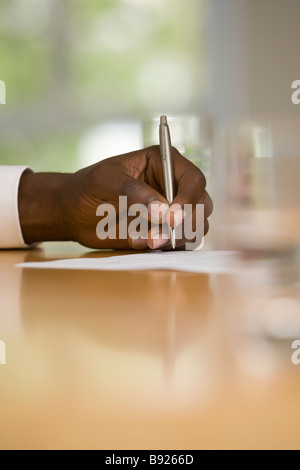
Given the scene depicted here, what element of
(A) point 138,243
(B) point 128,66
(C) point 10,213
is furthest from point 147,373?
(B) point 128,66

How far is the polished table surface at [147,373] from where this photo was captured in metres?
0.14

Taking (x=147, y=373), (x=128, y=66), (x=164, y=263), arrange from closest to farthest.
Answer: (x=147, y=373), (x=164, y=263), (x=128, y=66)

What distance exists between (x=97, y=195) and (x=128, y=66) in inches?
94.1

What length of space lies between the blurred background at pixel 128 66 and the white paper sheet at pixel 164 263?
2311mm

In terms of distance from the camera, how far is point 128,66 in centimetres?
301

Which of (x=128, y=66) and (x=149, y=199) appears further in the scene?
(x=128, y=66)

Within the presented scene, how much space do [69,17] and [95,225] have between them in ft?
7.92

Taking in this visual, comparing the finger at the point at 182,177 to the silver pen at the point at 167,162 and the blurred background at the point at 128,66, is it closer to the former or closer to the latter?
the silver pen at the point at 167,162

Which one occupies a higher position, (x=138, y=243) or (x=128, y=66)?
(x=128, y=66)

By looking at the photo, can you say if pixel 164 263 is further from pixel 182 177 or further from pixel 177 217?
pixel 182 177

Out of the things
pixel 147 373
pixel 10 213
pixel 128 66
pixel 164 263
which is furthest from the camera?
pixel 128 66

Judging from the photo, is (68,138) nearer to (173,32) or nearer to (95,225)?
(173,32)

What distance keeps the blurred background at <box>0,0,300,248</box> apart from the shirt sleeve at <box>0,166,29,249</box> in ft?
6.79

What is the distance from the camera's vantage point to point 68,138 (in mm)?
2980
